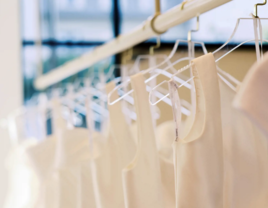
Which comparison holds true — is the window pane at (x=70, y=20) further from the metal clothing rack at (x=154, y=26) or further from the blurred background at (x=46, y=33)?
the metal clothing rack at (x=154, y=26)

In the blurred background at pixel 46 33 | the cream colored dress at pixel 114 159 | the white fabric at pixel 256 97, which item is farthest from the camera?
the blurred background at pixel 46 33

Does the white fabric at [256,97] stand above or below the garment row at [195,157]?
above

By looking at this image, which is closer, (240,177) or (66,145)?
(240,177)

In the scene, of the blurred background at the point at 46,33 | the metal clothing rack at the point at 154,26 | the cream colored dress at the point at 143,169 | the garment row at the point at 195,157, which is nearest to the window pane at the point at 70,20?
the blurred background at the point at 46,33

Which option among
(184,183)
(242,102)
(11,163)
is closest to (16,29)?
(11,163)

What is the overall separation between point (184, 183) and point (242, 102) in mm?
206

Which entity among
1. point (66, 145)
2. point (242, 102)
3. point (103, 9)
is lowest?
point (66, 145)

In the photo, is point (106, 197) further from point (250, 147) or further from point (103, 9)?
point (103, 9)

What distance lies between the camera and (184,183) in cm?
48

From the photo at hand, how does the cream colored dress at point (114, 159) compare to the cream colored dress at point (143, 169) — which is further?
the cream colored dress at point (114, 159)

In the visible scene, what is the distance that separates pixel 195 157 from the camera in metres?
0.47

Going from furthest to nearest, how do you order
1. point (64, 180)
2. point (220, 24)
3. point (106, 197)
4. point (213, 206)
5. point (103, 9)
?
point (103, 9) < point (220, 24) < point (64, 180) < point (106, 197) < point (213, 206)

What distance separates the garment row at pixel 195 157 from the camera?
0.47 m

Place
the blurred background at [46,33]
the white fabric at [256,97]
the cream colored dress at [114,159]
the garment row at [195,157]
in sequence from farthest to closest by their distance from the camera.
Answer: the blurred background at [46,33]
the cream colored dress at [114,159]
the garment row at [195,157]
the white fabric at [256,97]
